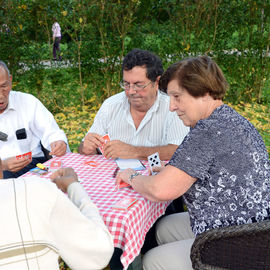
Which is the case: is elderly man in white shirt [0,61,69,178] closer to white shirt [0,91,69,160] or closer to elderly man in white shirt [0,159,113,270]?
white shirt [0,91,69,160]

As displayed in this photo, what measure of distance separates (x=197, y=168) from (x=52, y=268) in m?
0.83

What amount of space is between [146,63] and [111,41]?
3.93m

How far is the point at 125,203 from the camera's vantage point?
1.88 meters

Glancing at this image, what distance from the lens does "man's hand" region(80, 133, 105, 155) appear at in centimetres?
271

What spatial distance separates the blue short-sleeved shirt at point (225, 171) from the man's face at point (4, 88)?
182 cm

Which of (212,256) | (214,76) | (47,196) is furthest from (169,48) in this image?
(47,196)

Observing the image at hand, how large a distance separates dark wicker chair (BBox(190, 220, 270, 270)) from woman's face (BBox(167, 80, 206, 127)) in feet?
2.07

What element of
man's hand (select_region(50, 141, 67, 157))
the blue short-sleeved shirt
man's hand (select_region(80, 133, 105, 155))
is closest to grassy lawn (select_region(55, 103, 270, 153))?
man's hand (select_region(50, 141, 67, 157))

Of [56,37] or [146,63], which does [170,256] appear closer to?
[146,63]

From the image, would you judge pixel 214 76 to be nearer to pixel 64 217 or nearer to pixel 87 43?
pixel 64 217

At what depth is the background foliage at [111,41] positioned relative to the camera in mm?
6438

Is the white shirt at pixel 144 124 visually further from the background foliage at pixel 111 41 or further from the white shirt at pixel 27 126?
the background foliage at pixel 111 41

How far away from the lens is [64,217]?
4.14 feet

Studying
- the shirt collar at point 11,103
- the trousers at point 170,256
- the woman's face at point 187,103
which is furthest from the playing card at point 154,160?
the shirt collar at point 11,103
